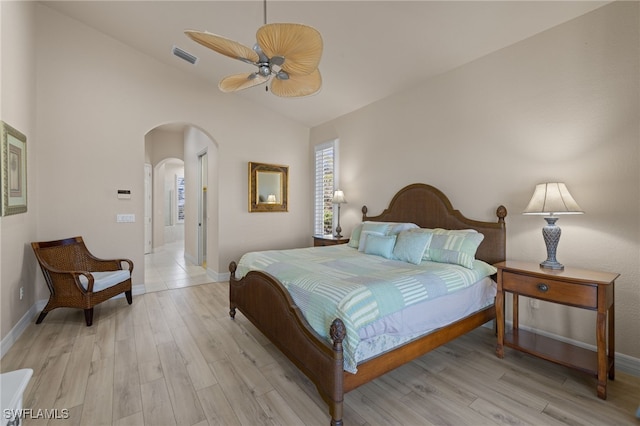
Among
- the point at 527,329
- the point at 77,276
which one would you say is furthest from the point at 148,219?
the point at 527,329

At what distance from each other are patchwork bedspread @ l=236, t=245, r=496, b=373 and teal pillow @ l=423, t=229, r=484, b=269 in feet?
0.32

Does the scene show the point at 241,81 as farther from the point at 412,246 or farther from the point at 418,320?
the point at 418,320

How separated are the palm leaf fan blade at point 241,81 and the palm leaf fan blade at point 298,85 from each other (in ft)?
0.51

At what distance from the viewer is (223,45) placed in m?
1.97

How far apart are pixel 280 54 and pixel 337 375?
7.13 feet

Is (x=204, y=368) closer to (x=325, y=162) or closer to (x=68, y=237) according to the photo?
(x=68, y=237)

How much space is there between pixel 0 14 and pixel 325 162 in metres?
4.23

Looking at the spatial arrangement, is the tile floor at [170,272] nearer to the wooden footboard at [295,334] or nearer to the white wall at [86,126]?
the white wall at [86,126]

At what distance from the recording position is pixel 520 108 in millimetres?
2836

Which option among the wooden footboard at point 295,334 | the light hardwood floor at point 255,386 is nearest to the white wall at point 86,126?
the light hardwood floor at point 255,386

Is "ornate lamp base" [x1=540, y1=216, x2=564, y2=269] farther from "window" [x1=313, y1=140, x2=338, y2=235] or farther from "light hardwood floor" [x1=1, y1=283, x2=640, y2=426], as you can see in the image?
"window" [x1=313, y1=140, x2=338, y2=235]

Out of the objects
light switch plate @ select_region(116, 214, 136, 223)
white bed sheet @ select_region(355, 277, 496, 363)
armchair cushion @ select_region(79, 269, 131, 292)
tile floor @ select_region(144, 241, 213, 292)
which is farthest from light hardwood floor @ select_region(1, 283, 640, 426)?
tile floor @ select_region(144, 241, 213, 292)

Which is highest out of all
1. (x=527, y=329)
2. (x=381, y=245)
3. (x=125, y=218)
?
(x=125, y=218)

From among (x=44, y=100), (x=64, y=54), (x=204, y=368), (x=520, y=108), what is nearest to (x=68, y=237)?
(x=44, y=100)
